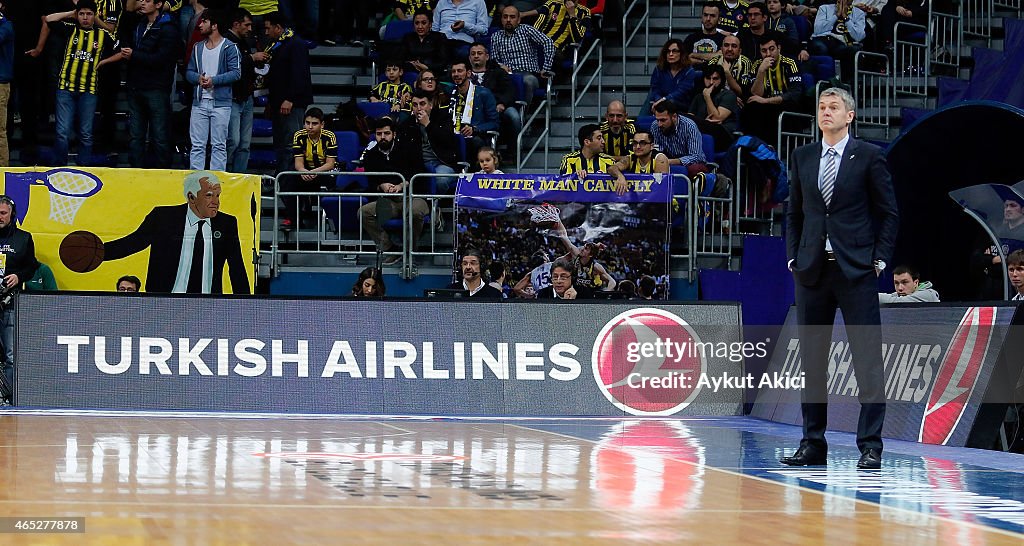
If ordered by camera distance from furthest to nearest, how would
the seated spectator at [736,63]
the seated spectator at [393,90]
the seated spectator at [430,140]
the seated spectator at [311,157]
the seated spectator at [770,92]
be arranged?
the seated spectator at [393,90], the seated spectator at [736,63], the seated spectator at [770,92], the seated spectator at [311,157], the seated spectator at [430,140]

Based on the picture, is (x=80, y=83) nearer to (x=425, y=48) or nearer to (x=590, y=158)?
(x=425, y=48)

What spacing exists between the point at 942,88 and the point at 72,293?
11.2m

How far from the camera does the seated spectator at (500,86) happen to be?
18.0m

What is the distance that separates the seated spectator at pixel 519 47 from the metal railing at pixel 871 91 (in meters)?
3.99

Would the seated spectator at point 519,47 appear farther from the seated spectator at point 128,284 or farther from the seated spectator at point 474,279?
the seated spectator at point 128,284

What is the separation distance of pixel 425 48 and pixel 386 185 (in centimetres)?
369

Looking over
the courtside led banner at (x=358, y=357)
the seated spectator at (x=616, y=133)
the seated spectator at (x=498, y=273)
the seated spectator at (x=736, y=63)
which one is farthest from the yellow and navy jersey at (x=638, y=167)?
the courtside led banner at (x=358, y=357)

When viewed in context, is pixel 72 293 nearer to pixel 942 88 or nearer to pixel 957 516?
pixel 957 516

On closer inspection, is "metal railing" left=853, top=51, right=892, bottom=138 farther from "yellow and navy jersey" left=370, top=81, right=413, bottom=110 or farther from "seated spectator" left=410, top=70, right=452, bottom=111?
"yellow and navy jersey" left=370, top=81, right=413, bottom=110

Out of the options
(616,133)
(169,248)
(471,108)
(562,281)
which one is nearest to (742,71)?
(616,133)

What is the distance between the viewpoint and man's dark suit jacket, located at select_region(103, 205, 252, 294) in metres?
15.5

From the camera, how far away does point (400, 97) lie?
1834 cm

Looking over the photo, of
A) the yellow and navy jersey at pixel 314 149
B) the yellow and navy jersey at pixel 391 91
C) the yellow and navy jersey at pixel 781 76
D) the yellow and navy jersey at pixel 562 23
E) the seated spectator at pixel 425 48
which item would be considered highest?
the yellow and navy jersey at pixel 562 23

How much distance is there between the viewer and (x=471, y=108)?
1759 cm
